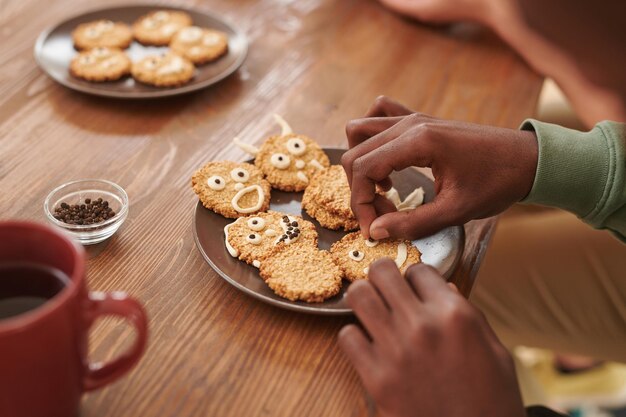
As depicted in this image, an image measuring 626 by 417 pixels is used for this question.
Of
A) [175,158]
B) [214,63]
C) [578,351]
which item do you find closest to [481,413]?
[175,158]

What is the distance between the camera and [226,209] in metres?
1.10

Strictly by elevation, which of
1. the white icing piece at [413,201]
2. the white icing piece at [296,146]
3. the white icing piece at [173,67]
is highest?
the white icing piece at [413,201]

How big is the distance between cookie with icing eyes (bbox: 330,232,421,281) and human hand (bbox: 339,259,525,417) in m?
0.14

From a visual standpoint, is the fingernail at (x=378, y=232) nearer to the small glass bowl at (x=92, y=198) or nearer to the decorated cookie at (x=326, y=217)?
the decorated cookie at (x=326, y=217)

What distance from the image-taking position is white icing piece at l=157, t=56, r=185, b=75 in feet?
4.78

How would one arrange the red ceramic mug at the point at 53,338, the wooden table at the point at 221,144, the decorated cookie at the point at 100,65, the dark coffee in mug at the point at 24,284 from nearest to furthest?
the red ceramic mug at the point at 53,338
the dark coffee in mug at the point at 24,284
the wooden table at the point at 221,144
the decorated cookie at the point at 100,65

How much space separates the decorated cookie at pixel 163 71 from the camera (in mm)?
1444

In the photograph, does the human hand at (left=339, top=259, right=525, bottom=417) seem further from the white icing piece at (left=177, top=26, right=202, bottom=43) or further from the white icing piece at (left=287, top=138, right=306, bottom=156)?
the white icing piece at (left=177, top=26, right=202, bottom=43)

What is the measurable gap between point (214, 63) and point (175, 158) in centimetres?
36

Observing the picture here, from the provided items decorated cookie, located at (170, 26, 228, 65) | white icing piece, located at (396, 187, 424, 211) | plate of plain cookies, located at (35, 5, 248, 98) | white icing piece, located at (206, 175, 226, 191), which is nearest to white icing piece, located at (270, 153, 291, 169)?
white icing piece, located at (206, 175, 226, 191)

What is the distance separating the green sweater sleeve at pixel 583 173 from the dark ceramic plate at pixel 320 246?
0.17m

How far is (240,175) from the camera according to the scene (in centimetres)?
117

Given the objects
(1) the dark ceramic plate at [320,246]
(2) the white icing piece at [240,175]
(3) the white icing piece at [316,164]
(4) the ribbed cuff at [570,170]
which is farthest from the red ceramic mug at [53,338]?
(4) the ribbed cuff at [570,170]

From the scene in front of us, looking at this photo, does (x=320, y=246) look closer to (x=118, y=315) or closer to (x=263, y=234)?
(x=263, y=234)
